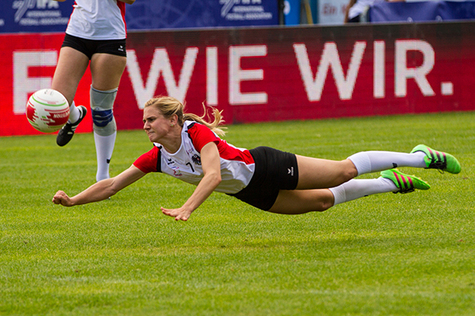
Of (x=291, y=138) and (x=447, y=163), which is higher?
(x=447, y=163)

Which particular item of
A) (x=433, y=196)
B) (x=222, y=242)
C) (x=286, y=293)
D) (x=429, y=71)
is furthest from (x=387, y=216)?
(x=429, y=71)

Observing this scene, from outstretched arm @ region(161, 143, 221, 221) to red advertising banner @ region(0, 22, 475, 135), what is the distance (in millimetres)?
8767

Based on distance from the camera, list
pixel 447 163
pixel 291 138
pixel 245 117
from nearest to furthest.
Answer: pixel 447 163 → pixel 291 138 → pixel 245 117

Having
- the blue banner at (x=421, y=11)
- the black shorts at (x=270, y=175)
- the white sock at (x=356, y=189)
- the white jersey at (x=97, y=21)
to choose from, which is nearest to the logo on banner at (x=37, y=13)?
the blue banner at (x=421, y=11)

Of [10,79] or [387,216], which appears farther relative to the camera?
[10,79]

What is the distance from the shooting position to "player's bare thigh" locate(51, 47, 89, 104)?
270 inches

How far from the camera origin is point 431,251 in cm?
463

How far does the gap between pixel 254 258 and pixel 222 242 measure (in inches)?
24.2

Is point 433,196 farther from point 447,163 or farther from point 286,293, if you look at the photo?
point 286,293

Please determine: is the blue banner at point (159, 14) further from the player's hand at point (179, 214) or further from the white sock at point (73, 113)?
the player's hand at point (179, 214)

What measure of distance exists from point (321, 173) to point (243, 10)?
1198 centimetres

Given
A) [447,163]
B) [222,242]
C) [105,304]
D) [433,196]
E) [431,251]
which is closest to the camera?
[105,304]

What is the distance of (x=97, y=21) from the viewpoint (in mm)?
7000

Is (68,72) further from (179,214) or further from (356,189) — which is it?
(179,214)
